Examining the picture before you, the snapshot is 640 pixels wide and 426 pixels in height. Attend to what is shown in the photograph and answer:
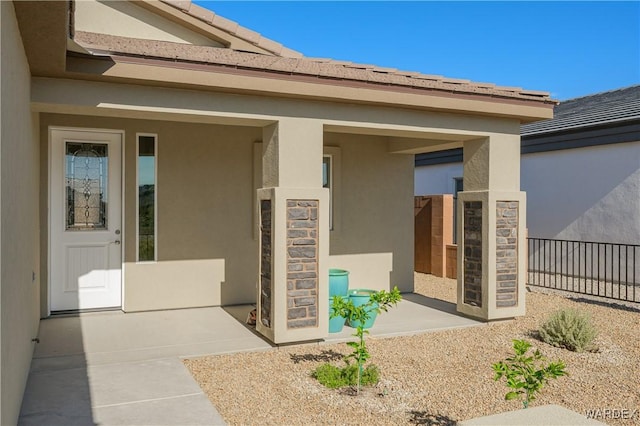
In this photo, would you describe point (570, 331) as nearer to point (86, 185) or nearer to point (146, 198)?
point (146, 198)

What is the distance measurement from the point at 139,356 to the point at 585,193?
10622 mm

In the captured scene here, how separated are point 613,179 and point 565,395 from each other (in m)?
8.36

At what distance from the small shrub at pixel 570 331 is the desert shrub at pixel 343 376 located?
2.73 m

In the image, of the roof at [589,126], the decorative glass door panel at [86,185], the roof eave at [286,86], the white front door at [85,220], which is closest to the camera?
the roof eave at [286,86]

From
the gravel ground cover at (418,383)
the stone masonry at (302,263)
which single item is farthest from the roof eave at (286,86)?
the gravel ground cover at (418,383)

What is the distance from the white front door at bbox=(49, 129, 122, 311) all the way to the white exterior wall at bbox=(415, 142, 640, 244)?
400 inches

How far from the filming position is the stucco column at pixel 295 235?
587cm

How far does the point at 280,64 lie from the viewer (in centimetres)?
584

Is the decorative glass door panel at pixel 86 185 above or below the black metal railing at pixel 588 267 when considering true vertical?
above

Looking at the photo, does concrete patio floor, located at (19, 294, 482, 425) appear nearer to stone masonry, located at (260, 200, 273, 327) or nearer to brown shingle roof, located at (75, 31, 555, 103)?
stone masonry, located at (260, 200, 273, 327)

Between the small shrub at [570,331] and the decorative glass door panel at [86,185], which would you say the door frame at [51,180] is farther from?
the small shrub at [570,331]

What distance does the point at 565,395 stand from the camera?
185 inches

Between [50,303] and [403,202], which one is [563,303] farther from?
[50,303]

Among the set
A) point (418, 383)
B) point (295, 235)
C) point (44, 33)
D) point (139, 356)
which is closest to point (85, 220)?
point (139, 356)
